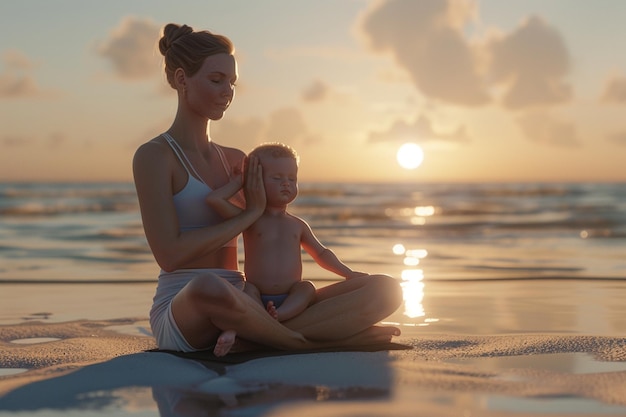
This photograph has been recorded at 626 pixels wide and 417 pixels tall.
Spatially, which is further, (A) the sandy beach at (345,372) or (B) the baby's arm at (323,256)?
(B) the baby's arm at (323,256)

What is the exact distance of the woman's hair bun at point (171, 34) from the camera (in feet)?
16.3

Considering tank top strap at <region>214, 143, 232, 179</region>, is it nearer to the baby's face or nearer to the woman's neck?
the woman's neck

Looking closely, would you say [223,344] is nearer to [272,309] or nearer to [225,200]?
[272,309]

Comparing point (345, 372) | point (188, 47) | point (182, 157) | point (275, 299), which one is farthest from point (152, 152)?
point (345, 372)

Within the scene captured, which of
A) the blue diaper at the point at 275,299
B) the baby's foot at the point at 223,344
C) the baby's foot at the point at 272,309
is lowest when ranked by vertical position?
the baby's foot at the point at 223,344

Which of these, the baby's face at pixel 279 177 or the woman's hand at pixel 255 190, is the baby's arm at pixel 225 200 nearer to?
the woman's hand at pixel 255 190

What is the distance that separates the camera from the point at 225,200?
475cm

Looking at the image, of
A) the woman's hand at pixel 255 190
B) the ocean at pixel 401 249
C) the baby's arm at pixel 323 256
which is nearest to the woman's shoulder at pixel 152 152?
the woman's hand at pixel 255 190

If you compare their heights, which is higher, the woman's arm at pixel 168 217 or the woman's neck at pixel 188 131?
the woman's neck at pixel 188 131

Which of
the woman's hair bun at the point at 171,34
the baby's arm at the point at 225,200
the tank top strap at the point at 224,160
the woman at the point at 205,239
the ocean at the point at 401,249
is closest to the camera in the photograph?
the woman at the point at 205,239

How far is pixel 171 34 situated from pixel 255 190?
1076mm

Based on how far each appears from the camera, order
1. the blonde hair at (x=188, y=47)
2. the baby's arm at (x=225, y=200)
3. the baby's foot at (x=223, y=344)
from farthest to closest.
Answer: the blonde hair at (x=188, y=47), the baby's arm at (x=225, y=200), the baby's foot at (x=223, y=344)

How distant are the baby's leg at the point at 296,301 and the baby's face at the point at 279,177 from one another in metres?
0.52

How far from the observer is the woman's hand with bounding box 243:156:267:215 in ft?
15.6
